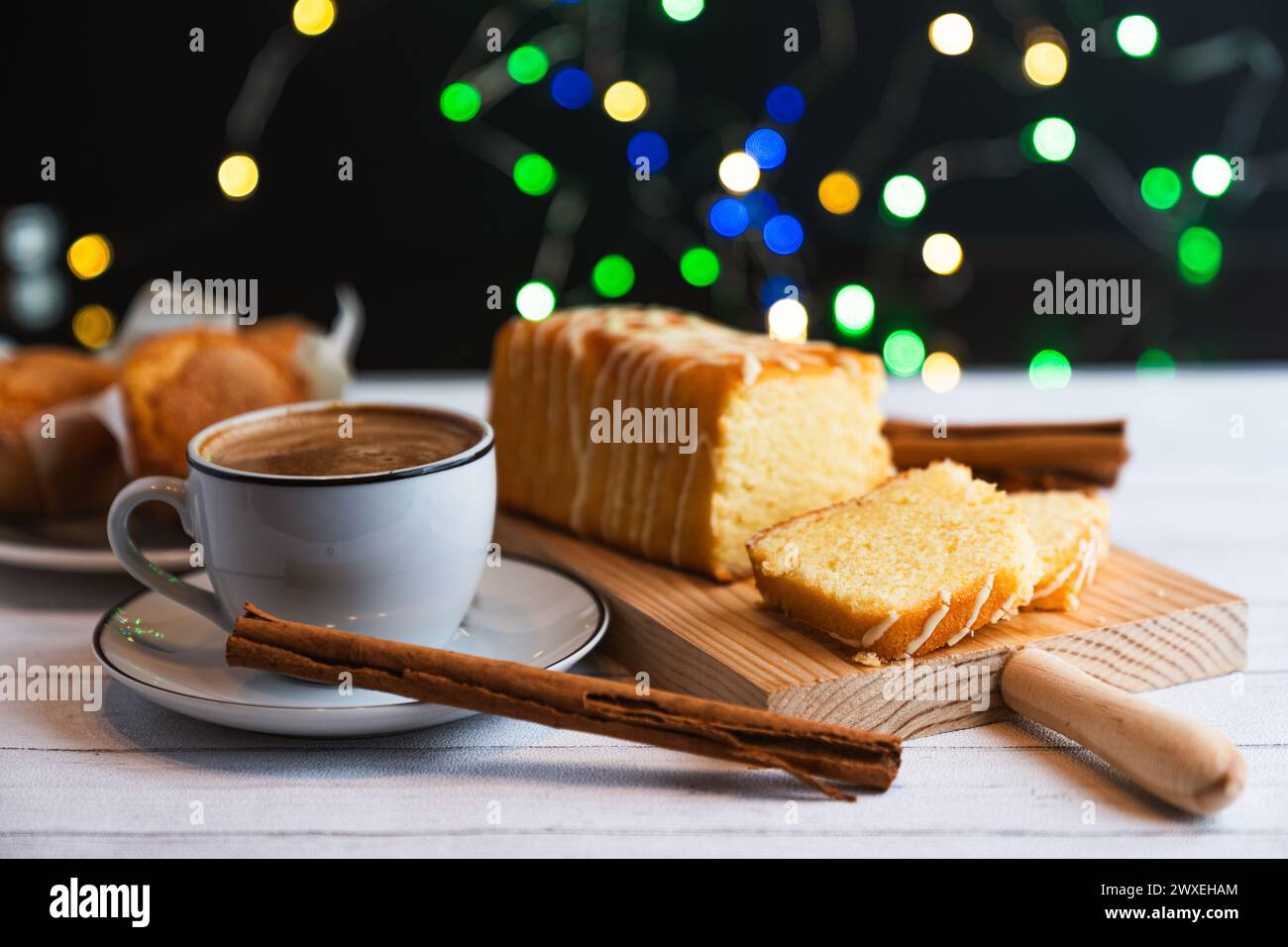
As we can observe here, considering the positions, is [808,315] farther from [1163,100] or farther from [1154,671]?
[1154,671]

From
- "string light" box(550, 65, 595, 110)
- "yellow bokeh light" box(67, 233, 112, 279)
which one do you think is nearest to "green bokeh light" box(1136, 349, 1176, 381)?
"string light" box(550, 65, 595, 110)

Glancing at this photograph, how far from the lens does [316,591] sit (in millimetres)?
1192

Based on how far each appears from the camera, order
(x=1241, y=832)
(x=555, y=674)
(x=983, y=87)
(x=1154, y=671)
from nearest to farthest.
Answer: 1. (x=1241, y=832)
2. (x=555, y=674)
3. (x=1154, y=671)
4. (x=983, y=87)

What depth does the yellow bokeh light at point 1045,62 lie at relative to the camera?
301 centimetres

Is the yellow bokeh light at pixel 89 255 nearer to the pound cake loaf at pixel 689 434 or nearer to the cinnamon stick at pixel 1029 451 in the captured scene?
the pound cake loaf at pixel 689 434

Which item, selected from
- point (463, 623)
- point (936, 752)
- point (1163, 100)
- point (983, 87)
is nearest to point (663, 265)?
point (983, 87)

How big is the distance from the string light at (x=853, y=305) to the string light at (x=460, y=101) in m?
1.02

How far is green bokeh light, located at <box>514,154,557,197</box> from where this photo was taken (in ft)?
10.2

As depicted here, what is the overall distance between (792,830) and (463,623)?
0.49 m

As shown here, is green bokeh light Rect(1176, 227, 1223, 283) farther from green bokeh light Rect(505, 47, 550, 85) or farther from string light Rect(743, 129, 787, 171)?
green bokeh light Rect(505, 47, 550, 85)

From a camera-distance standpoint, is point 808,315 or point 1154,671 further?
point 808,315

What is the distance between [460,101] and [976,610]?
2221 mm

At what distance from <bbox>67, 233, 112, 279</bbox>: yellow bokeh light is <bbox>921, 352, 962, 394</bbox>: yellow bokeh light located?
2047 mm

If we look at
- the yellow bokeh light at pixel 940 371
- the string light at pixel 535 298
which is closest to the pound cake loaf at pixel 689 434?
the yellow bokeh light at pixel 940 371
